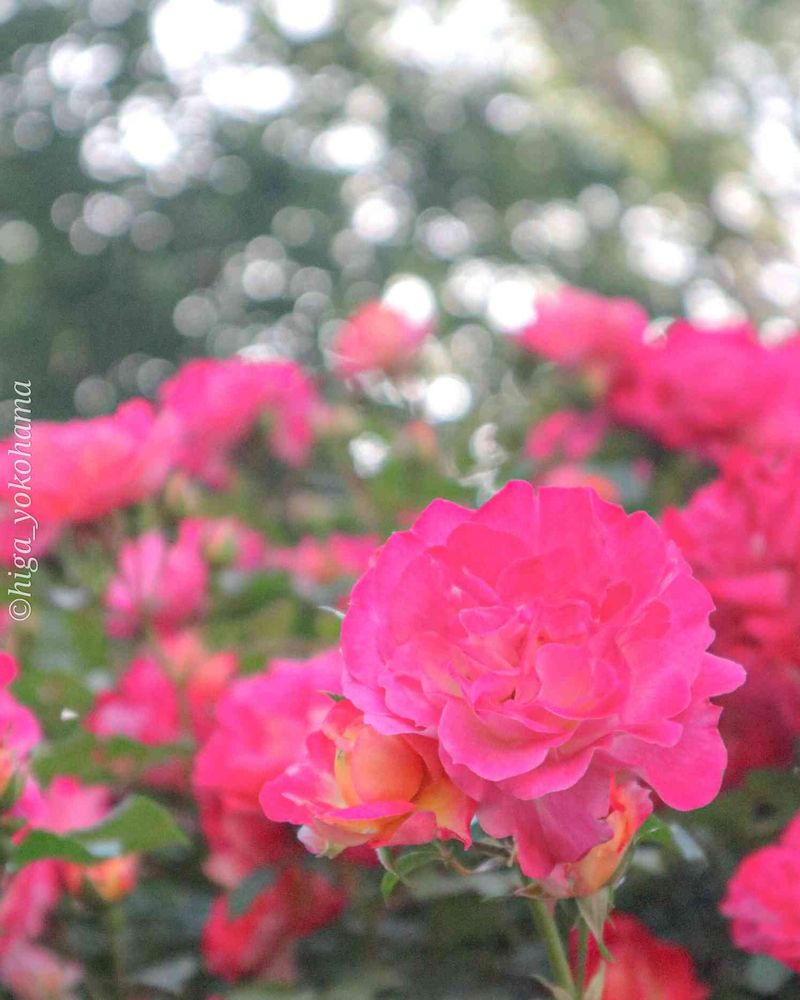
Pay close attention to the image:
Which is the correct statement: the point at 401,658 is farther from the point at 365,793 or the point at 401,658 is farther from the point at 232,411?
the point at 232,411

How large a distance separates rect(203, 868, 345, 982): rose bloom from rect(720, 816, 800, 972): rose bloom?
19 centimetres

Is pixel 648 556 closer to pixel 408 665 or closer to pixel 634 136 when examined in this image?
pixel 408 665

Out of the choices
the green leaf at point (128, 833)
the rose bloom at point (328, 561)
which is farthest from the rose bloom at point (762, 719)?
the rose bloom at point (328, 561)

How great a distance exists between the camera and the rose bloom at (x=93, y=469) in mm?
677

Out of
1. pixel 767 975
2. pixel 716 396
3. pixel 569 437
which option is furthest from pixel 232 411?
pixel 767 975

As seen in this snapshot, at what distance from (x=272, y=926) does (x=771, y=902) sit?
226 millimetres

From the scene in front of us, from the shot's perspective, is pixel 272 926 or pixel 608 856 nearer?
pixel 608 856

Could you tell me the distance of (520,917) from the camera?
51 centimetres

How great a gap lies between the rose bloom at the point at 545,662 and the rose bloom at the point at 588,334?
Result: 1.67ft

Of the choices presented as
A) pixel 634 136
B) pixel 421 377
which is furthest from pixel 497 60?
pixel 421 377

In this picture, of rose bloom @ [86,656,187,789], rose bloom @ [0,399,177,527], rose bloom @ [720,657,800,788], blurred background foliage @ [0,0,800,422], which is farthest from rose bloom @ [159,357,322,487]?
blurred background foliage @ [0,0,800,422]

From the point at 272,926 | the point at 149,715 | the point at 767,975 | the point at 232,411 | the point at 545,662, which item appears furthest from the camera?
the point at 232,411

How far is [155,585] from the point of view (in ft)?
2.31

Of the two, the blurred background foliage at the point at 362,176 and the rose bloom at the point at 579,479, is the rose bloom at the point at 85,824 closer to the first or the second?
the rose bloom at the point at 579,479
